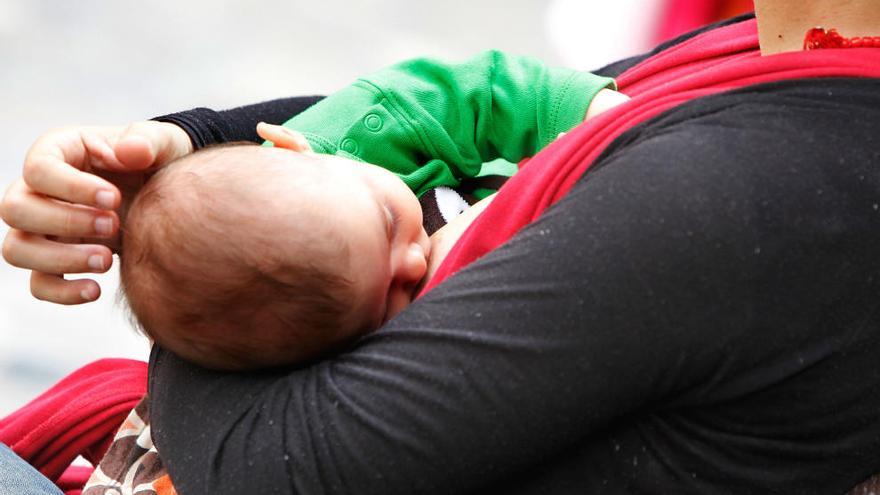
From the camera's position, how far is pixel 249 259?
30.6 inches

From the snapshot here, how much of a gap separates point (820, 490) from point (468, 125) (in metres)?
0.50

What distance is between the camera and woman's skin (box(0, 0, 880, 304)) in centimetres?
80

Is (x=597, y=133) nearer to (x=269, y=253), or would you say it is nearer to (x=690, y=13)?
(x=269, y=253)

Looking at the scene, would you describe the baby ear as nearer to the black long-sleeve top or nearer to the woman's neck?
the black long-sleeve top

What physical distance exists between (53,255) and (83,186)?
8cm

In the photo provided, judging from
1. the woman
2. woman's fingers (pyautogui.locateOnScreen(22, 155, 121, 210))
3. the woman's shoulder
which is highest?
woman's fingers (pyautogui.locateOnScreen(22, 155, 121, 210))

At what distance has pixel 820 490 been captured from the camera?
29.5 inches

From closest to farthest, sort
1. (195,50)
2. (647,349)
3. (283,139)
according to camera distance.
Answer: (647,349) → (283,139) → (195,50)

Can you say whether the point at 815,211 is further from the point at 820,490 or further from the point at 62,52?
the point at 62,52

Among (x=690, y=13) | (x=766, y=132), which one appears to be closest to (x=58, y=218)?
(x=766, y=132)

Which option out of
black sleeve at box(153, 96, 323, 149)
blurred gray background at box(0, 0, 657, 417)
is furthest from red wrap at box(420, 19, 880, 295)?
blurred gray background at box(0, 0, 657, 417)

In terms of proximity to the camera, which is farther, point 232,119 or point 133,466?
point 232,119

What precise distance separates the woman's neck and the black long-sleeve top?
0.37ft

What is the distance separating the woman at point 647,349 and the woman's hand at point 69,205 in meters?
0.17
